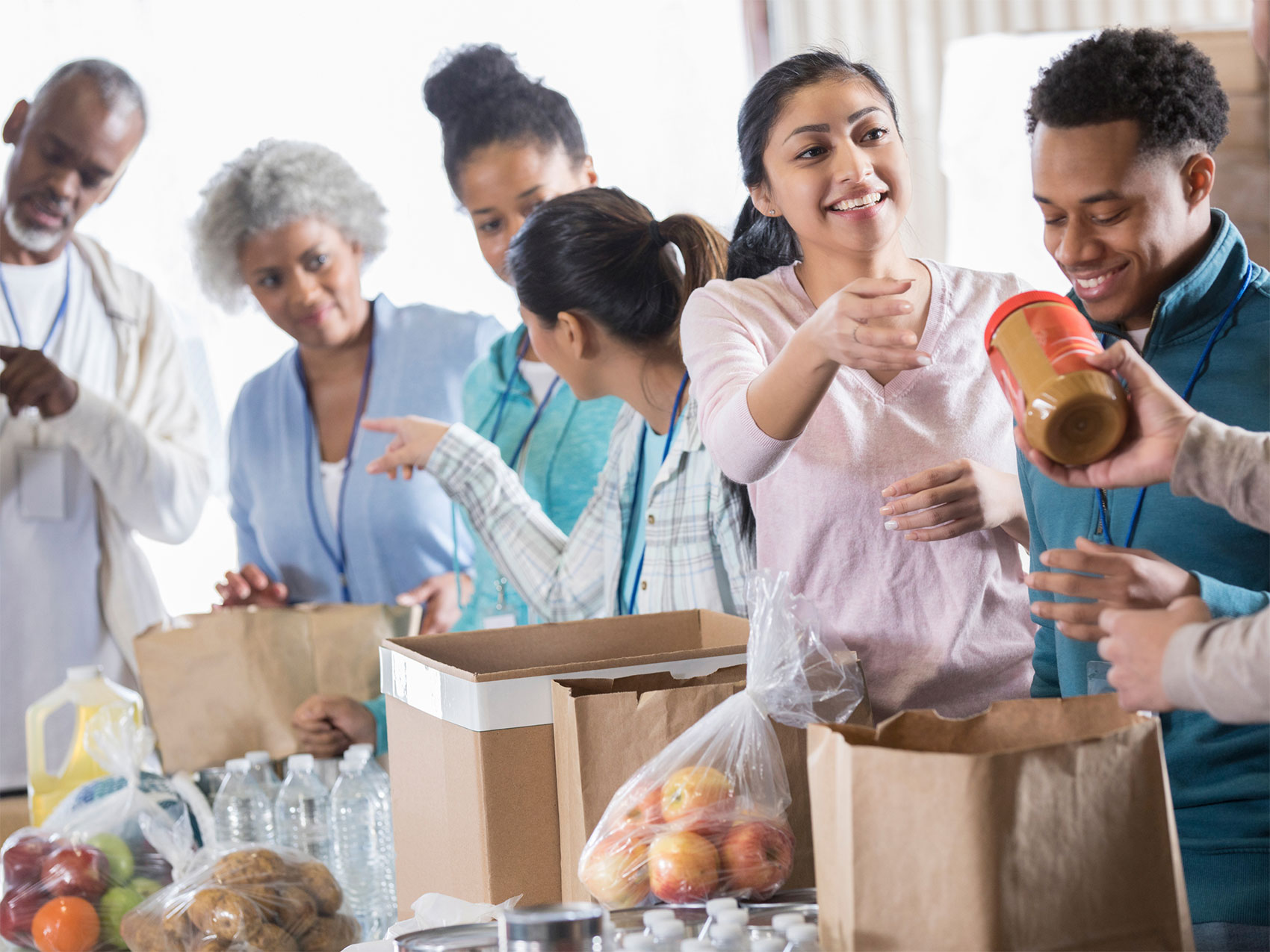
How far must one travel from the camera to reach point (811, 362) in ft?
3.30

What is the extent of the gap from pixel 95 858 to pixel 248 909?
0.25m

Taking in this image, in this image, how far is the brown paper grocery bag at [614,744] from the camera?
37.6 inches

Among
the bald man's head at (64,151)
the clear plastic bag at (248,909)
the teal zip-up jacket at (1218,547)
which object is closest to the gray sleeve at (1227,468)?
the teal zip-up jacket at (1218,547)

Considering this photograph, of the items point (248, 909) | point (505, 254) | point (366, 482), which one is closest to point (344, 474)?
point (366, 482)

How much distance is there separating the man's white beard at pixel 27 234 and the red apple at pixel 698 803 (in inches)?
78.2

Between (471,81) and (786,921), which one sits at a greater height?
(471,81)

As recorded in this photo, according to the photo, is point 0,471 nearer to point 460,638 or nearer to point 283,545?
point 283,545

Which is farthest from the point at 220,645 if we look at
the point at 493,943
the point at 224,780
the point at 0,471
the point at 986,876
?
the point at 986,876

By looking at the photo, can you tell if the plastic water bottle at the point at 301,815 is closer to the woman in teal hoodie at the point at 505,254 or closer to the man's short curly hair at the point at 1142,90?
the woman in teal hoodie at the point at 505,254

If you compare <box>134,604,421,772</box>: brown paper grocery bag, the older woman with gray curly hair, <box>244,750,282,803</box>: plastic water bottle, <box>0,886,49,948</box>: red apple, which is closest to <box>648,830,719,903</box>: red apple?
<box>0,886,49,948</box>: red apple

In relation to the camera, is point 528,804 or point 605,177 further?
point 605,177

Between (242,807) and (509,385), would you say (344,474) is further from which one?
(242,807)

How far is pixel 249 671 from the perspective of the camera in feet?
6.10

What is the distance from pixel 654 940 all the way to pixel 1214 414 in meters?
0.60
